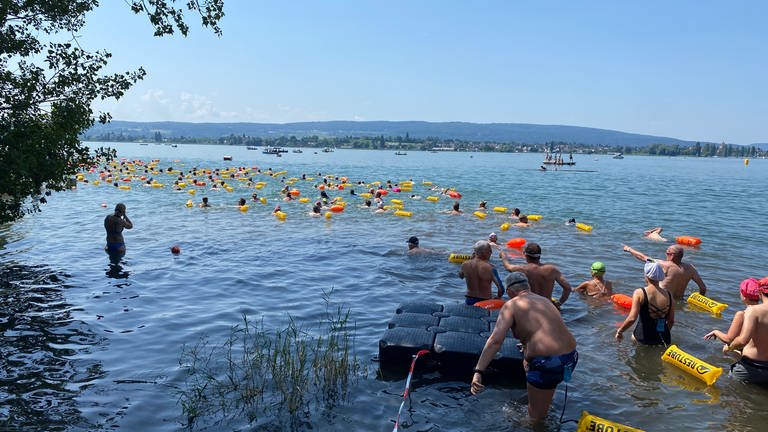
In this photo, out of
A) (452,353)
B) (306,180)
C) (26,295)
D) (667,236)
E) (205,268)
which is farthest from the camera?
(306,180)

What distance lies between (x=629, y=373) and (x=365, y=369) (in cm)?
435

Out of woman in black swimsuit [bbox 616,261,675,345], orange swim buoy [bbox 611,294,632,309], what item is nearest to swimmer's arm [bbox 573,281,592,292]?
orange swim buoy [bbox 611,294,632,309]

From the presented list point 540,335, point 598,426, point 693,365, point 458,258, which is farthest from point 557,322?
point 458,258

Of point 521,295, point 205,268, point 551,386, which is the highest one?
point 521,295

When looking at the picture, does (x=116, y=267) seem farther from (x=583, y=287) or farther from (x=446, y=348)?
(x=583, y=287)

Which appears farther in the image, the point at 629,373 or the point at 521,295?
the point at 629,373

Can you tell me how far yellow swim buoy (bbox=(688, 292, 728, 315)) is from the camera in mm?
11578

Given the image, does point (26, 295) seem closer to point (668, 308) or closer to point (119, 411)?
point (119, 411)

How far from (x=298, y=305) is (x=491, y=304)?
4537mm

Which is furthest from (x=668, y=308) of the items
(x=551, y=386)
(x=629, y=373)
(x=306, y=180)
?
(x=306, y=180)

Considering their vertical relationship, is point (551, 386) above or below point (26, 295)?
above

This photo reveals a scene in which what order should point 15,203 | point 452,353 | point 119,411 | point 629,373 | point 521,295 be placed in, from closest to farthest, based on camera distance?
point 521,295 → point 119,411 → point 452,353 → point 629,373 → point 15,203

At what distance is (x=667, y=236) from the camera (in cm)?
2398

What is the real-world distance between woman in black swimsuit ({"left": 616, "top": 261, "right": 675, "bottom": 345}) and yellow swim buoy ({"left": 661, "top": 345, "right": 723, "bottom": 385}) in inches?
15.8
